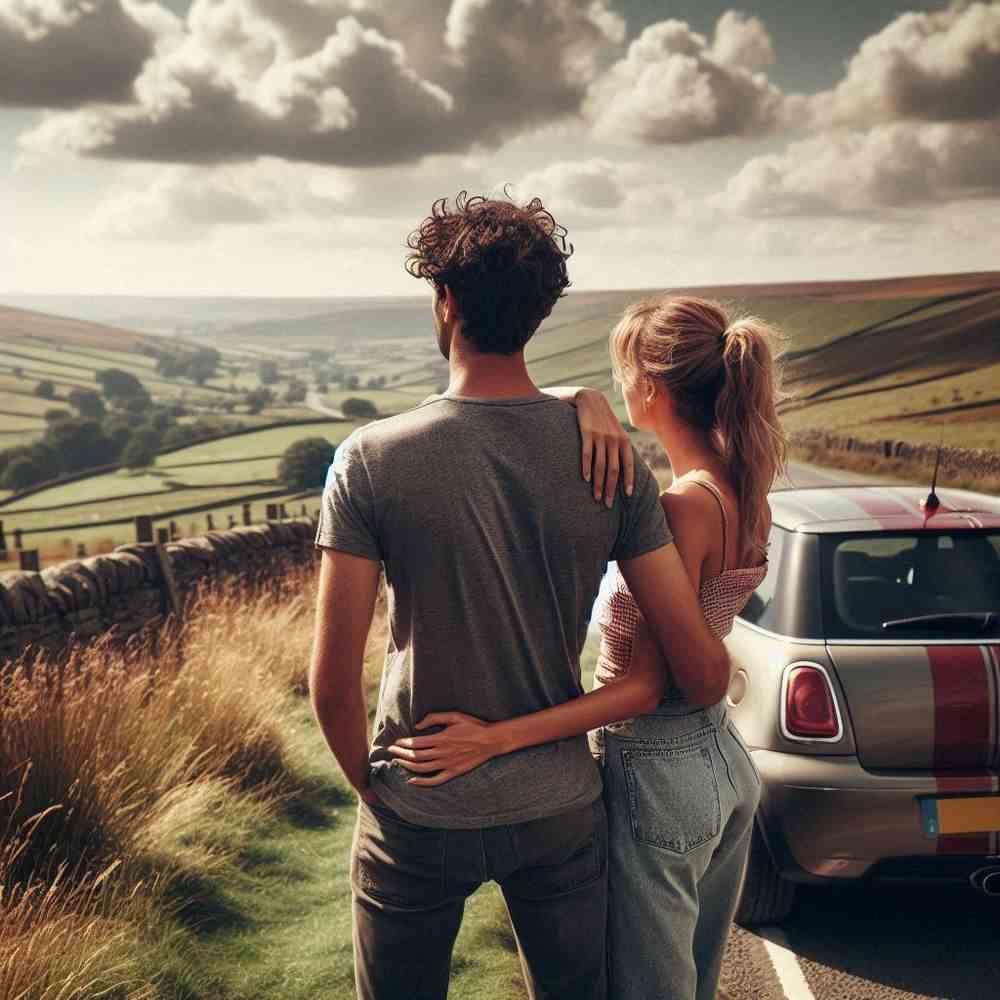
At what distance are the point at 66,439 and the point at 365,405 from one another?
18.6 m

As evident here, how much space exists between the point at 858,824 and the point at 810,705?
42 centimetres

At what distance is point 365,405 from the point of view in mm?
75938

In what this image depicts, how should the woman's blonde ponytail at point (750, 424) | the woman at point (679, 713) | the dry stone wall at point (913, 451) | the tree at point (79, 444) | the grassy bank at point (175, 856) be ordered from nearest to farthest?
1. the woman at point (679, 713)
2. the woman's blonde ponytail at point (750, 424)
3. the grassy bank at point (175, 856)
4. the dry stone wall at point (913, 451)
5. the tree at point (79, 444)

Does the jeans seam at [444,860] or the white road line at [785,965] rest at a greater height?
the jeans seam at [444,860]

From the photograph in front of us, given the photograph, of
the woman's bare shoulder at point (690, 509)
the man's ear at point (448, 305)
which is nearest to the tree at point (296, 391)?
the woman's bare shoulder at point (690, 509)

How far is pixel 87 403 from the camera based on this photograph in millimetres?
82375

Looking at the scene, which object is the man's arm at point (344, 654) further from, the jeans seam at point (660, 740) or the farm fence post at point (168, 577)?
the farm fence post at point (168, 577)

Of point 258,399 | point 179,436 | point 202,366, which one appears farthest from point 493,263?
point 202,366

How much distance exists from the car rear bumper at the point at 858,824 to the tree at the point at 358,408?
69114 millimetres

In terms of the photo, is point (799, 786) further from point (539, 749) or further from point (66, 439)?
point (66, 439)

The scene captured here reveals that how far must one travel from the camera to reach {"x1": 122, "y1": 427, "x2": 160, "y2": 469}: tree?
222ft

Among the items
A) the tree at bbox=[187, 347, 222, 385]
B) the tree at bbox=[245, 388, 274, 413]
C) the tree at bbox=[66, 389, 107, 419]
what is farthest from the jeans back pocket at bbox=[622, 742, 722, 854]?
the tree at bbox=[187, 347, 222, 385]

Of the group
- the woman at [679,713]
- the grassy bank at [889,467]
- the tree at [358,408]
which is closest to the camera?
the woman at [679,713]

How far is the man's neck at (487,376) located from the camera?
1.86 metres
